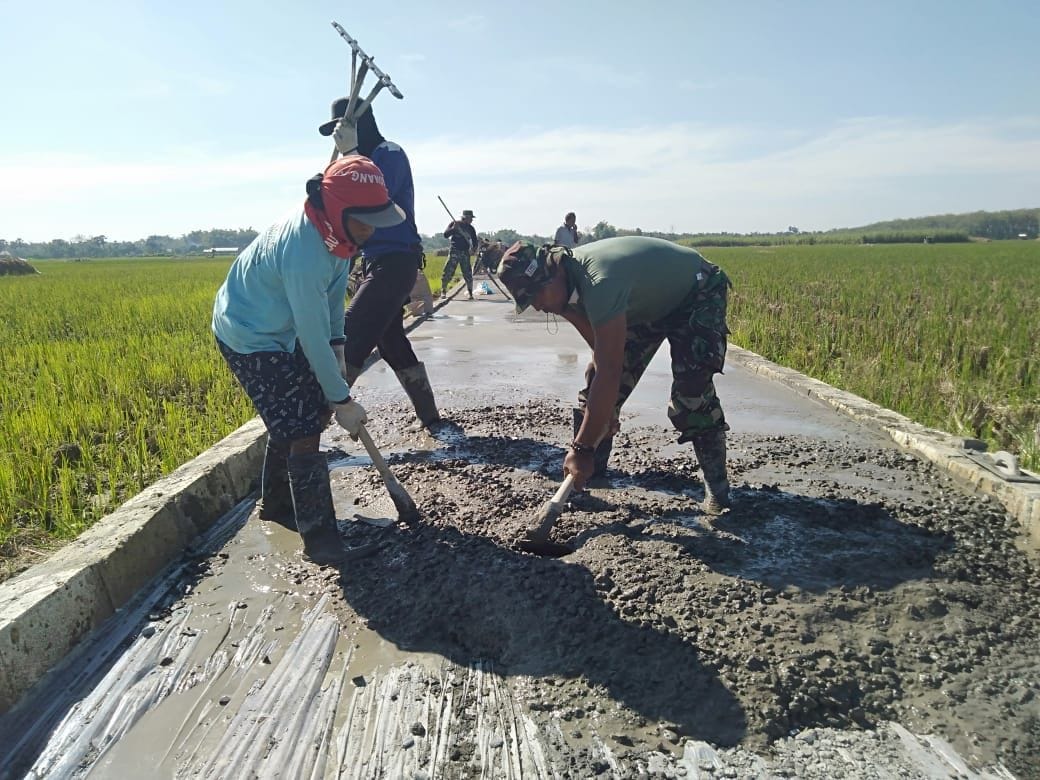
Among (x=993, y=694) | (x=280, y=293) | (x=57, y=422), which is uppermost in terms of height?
(x=280, y=293)

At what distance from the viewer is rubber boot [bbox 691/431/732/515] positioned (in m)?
3.12

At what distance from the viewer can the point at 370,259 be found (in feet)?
13.4

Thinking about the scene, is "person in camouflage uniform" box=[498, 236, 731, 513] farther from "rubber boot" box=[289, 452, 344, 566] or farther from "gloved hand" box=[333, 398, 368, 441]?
"rubber boot" box=[289, 452, 344, 566]

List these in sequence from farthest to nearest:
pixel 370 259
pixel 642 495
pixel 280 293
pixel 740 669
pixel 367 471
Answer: pixel 370 259 < pixel 367 471 < pixel 642 495 < pixel 280 293 < pixel 740 669

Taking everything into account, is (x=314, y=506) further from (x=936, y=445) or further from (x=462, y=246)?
(x=462, y=246)

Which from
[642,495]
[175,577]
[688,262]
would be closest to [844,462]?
[642,495]

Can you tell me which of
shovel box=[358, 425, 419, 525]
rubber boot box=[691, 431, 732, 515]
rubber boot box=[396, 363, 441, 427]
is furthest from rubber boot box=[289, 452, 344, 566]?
rubber boot box=[396, 363, 441, 427]

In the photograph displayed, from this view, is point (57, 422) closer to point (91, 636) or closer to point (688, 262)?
point (91, 636)

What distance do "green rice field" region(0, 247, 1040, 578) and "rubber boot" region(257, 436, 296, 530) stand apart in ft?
2.25

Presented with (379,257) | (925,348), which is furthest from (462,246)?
(379,257)

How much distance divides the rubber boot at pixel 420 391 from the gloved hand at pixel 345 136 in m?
1.34

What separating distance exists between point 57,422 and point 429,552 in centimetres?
279

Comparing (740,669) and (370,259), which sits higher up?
(370,259)

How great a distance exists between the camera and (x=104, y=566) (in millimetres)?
2422
